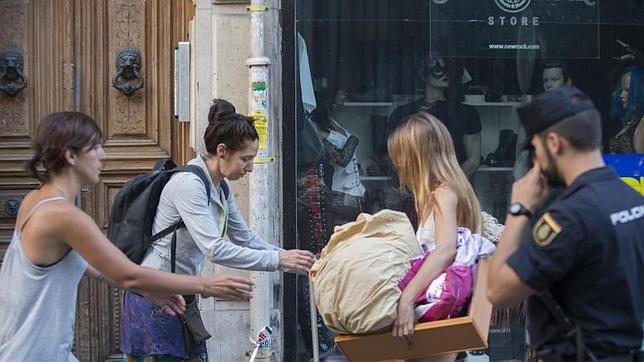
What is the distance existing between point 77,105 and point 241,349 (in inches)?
80.1

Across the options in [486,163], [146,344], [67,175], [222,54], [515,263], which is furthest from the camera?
[486,163]

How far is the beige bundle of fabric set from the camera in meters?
4.99

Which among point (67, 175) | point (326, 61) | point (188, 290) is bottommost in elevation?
point (188, 290)

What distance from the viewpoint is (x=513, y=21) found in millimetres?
8398

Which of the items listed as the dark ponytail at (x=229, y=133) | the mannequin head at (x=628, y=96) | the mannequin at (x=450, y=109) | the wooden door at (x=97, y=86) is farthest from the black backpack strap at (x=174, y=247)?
the mannequin head at (x=628, y=96)

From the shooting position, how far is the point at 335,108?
8.31 m

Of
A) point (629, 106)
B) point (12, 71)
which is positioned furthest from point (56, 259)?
point (629, 106)

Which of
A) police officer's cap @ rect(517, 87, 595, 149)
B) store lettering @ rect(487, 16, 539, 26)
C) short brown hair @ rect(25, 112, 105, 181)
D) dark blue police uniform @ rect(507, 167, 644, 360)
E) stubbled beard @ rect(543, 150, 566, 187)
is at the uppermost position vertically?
store lettering @ rect(487, 16, 539, 26)

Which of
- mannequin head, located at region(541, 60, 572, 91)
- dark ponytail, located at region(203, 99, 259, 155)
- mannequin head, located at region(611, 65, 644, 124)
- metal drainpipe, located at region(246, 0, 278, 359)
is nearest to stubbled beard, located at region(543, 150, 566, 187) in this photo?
dark ponytail, located at region(203, 99, 259, 155)

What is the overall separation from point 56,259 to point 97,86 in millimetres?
4054

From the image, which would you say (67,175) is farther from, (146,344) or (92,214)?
(92,214)

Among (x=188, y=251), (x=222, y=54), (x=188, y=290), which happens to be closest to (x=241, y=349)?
(x=222, y=54)

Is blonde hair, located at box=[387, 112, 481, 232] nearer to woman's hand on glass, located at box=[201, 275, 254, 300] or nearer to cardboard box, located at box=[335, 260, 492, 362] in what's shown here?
cardboard box, located at box=[335, 260, 492, 362]

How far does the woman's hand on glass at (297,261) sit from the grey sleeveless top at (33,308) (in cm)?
143
